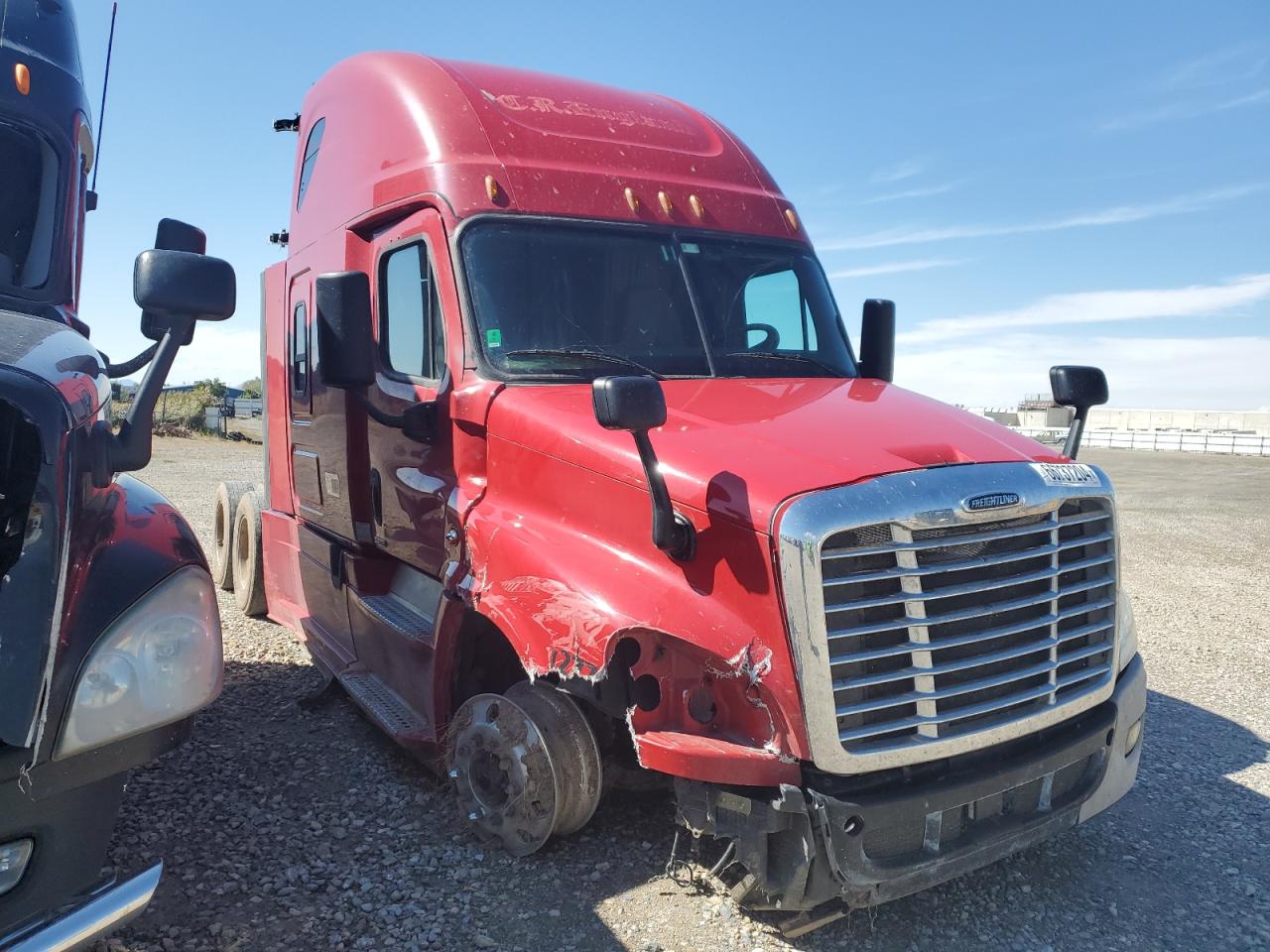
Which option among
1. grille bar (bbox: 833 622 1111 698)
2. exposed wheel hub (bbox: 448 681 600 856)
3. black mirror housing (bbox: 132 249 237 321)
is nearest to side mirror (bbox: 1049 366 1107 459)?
grille bar (bbox: 833 622 1111 698)

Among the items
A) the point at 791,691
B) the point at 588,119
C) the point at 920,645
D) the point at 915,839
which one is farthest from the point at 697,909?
the point at 588,119

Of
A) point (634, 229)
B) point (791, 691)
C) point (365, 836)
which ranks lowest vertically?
point (365, 836)

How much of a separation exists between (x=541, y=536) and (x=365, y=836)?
5.22 ft

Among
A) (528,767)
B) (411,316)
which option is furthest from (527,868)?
(411,316)

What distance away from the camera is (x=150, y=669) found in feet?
8.54

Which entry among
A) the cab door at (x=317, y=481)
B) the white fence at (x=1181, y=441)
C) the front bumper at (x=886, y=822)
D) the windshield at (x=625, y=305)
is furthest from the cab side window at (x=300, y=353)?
the white fence at (x=1181, y=441)

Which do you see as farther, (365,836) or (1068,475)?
(365,836)

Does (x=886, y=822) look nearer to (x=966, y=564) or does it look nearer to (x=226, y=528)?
(x=966, y=564)

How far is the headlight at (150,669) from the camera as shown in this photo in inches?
97.0

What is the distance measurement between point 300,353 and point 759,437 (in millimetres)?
4075

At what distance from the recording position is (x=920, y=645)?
2.93 m

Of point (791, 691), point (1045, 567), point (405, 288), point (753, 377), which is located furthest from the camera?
point (405, 288)

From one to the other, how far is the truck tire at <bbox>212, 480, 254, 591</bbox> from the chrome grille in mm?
6554

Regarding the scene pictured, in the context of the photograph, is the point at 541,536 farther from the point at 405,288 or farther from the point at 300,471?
the point at 300,471
